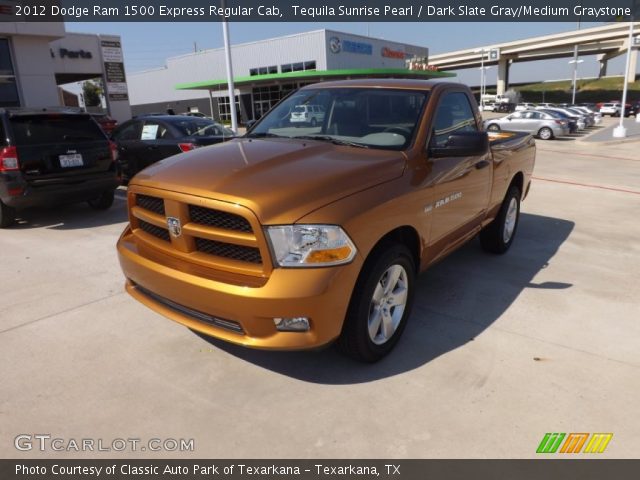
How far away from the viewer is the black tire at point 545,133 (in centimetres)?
2413

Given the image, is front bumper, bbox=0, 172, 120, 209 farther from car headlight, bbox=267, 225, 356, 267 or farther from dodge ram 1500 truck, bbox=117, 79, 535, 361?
car headlight, bbox=267, 225, 356, 267

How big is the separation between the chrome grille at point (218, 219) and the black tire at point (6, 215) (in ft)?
17.1

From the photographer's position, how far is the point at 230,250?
9.36ft

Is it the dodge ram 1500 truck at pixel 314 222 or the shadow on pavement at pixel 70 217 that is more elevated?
the dodge ram 1500 truck at pixel 314 222

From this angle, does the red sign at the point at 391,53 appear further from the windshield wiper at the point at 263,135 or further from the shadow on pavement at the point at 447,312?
the windshield wiper at the point at 263,135

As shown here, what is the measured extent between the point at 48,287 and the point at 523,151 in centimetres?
525

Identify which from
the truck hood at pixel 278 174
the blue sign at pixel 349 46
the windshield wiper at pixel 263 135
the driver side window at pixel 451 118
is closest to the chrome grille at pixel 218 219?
the truck hood at pixel 278 174

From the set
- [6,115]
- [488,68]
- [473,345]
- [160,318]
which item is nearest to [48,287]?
[160,318]

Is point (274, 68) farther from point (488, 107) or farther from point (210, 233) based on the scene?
point (210, 233)

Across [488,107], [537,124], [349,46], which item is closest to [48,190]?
[537,124]

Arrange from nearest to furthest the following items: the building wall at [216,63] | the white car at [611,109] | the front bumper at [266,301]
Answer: the front bumper at [266,301] → the building wall at [216,63] → the white car at [611,109]

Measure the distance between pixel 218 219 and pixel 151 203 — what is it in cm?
71

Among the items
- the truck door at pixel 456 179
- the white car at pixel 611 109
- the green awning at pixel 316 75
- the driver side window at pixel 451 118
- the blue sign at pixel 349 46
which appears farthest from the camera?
the white car at pixel 611 109

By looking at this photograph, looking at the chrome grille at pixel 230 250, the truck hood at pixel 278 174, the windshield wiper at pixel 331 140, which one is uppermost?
the windshield wiper at pixel 331 140
